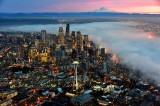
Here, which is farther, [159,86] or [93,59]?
[93,59]

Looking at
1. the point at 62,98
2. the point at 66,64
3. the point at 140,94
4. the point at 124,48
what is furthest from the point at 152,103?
the point at 124,48

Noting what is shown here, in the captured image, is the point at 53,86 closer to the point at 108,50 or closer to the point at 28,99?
the point at 28,99

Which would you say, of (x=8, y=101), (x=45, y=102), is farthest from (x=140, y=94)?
(x=8, y=101)

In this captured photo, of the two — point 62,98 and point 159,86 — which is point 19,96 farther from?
point 159,86

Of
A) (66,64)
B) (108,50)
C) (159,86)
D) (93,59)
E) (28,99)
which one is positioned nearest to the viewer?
(28,99)

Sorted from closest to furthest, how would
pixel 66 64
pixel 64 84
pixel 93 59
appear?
pixel 64 84 < pixel 66 64 < pixel 93 59

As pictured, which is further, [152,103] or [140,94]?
[140,94]
